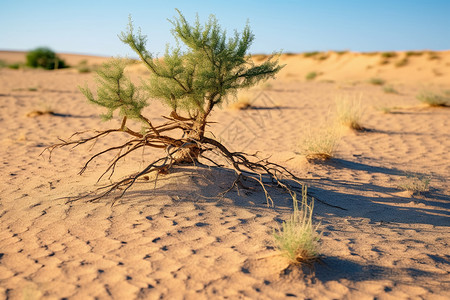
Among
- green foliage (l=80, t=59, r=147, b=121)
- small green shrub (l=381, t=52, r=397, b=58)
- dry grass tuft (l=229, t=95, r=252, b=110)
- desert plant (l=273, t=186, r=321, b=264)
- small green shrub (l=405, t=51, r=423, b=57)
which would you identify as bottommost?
desert plant (l=273, t=186, r=321, b=264)

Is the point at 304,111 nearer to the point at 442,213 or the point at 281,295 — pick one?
the point at 442,213

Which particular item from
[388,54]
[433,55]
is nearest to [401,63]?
[433,55]

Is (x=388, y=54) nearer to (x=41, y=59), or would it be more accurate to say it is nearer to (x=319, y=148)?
(x=41, y=59)

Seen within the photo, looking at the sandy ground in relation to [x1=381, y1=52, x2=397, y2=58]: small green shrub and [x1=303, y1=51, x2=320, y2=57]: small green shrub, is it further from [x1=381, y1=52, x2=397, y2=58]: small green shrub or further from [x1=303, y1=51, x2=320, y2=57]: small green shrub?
[x1=303, y1=51, x2=320, y2=57]: small green shrub

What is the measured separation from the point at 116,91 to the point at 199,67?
3.32 feet

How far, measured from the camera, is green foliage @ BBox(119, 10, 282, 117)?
475 cm

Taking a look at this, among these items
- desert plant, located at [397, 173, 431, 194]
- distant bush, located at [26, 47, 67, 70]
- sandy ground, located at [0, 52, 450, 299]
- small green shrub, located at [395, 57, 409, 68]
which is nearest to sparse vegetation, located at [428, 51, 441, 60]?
small green shrub, located at [395, 57, 409, 68]

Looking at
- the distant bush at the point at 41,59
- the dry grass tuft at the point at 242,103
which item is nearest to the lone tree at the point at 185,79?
the dry grass tuft at the point at 242,103

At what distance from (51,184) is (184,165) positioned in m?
1.80

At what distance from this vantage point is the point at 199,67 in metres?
4.90

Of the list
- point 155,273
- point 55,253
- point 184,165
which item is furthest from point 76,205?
point 155,273

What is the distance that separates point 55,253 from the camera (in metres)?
Answer: 3.61

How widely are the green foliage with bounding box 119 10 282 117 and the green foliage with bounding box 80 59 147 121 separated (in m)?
0.25

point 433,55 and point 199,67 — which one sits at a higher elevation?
point 433,55
